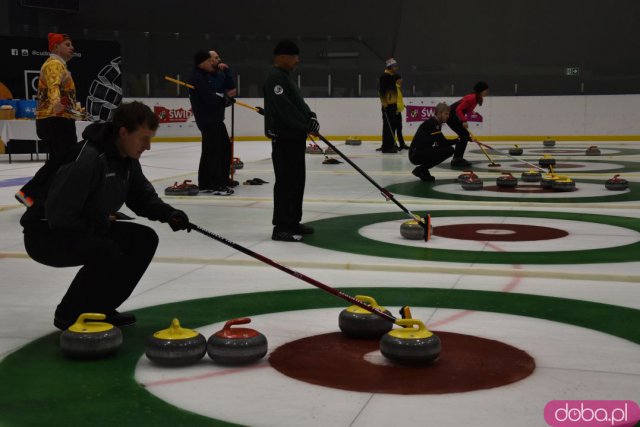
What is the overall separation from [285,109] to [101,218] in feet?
11.6

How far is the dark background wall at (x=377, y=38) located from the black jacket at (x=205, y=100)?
1441cm

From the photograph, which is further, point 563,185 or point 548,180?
point 548,180

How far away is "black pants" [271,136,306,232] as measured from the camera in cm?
782

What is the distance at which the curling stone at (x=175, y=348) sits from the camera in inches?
155

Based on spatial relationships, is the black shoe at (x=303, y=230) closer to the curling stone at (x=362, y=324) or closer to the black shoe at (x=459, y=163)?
the curling stone at (x=362, y=324)

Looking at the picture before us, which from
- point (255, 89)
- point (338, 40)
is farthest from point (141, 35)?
point (338, 40)

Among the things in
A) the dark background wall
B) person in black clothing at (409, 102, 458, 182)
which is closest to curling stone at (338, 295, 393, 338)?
person in black clothing at (409, 102, 458, 182)

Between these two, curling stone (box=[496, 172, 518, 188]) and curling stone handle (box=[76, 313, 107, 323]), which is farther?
curling stone (box=[496, 172, 518, 188])

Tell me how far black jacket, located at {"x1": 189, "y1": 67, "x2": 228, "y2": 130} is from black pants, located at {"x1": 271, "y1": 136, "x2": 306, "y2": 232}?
10.4 ft

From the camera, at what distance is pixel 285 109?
7738mm

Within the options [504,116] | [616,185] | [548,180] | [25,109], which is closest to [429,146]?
[548,180]

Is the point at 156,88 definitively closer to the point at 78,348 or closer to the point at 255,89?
the point at 255,89

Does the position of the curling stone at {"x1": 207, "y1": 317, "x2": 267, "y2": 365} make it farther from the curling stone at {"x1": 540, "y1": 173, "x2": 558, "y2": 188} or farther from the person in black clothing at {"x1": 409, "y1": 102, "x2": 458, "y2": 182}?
the person in black clothing at {"x1": 409, "y1": 102, "x2": 458, "y2": 182}

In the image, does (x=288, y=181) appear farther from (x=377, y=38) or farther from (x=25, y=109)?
(x=377, y=38)
